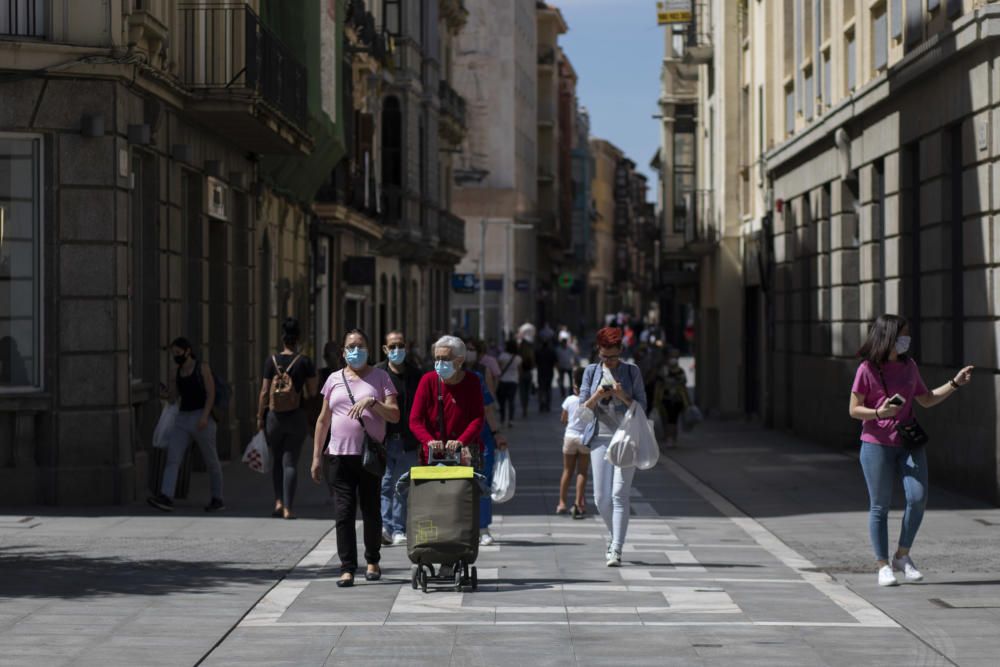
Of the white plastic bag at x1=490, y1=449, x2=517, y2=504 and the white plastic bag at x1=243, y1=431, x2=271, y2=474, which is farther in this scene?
the white plastic bag at x1=243, y1=431, x2=271, y2=474

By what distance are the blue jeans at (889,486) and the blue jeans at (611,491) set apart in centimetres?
186

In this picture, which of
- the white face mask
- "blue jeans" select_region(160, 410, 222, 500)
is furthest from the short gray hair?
"blue jeans" select_region(160, 410, 222, 500)

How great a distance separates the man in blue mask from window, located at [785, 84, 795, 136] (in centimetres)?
2005

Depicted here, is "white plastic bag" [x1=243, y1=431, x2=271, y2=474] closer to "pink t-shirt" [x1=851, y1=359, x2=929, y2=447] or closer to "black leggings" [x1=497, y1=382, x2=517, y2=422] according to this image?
"pink t-shirt" [x1=851, y1=359, x2=929, y2=447]

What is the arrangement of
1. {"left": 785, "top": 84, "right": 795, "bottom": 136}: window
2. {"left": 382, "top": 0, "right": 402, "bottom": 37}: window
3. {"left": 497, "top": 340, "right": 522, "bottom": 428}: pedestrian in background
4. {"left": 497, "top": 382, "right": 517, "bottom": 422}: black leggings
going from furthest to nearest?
{"left": 382, "top": 0, "right": 402, "bottom": 37}: window, {"left": 497, "top": 340, "right": 522, "bottom": 428}: pedestrian in background, {"left": 497, "top": 382, "right": 517, "bottom": 422}: black leggings, {"left": 785, "top": 84, "right": 795, "bottom": 136}: window

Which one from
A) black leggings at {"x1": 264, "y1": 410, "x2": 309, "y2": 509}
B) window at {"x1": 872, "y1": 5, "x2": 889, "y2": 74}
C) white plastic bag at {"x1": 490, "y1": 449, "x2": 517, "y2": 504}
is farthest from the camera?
window at {"x1": 872, "y1": 5, "x2": 889, "y2": 74}

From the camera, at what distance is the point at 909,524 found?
12.9 meters

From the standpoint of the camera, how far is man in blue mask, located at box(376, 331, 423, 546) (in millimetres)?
15578

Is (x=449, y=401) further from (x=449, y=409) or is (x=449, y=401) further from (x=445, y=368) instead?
(x=445, y=368)

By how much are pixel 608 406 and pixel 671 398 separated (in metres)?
15.7

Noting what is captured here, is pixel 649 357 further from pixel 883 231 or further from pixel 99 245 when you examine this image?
pixel 99 245

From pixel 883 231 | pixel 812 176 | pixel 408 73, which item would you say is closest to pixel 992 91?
pixel 883 231

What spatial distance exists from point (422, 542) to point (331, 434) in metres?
1.24

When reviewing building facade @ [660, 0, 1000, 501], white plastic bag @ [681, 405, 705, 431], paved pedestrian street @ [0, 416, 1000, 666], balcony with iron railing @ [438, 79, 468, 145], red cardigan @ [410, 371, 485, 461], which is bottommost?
paved pedestrian street @ [0, 416, 1000, 666]
